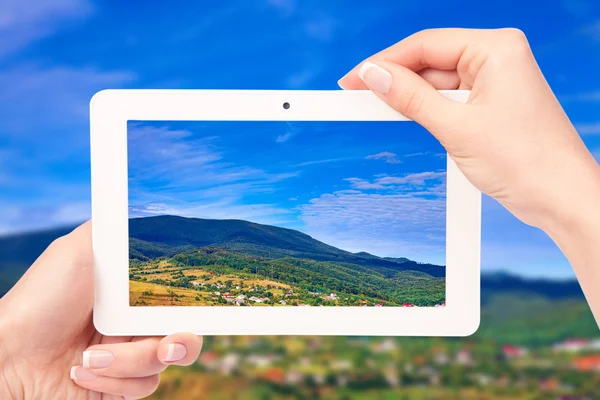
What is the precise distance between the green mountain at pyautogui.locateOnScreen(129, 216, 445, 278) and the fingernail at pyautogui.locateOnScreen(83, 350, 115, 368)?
211 millimetres

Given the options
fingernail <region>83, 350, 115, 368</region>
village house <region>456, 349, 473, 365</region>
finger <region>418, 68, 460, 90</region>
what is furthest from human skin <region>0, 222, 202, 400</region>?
village house <region>456, 349, 473, 365</region>

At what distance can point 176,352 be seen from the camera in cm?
109

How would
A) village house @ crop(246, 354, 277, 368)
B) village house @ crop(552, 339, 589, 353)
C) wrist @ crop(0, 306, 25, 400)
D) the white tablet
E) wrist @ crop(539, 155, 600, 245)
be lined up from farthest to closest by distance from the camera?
1. village house @ crop(552, 339, 589, 353)
2. village house @ crop(246, 354, 277, 368)
3. wrist @ crop(0, 306, 25, 400)
4. the white tablet
5. wrist @ crop(539, 155, 600, 245)

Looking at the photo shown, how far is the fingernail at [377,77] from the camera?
3.36 feet

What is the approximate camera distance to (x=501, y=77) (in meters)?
0.99

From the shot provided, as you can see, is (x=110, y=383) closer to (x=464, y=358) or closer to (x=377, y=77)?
(x=377, y=77)

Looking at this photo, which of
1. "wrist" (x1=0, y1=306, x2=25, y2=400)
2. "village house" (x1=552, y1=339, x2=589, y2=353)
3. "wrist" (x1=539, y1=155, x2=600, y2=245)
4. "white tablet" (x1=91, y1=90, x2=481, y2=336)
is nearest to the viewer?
"wrist" (x1=539, y1=155, x2=600, y2=245)

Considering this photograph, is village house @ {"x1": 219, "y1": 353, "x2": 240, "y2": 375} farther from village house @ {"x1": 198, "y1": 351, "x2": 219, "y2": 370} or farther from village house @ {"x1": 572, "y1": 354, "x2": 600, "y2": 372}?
village house @ {"x1": 572, "y1": 354, "x2": 600, "y2": 372}

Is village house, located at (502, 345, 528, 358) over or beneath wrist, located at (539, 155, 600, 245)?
beneath

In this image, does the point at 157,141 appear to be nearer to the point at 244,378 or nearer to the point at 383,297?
the point at 383,297

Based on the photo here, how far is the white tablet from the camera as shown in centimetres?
107

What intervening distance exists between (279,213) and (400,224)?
24cm

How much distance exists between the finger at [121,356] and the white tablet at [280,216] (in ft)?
0.17

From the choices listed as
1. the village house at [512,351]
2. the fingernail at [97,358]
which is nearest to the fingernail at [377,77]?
the fingernail at [97,358]
